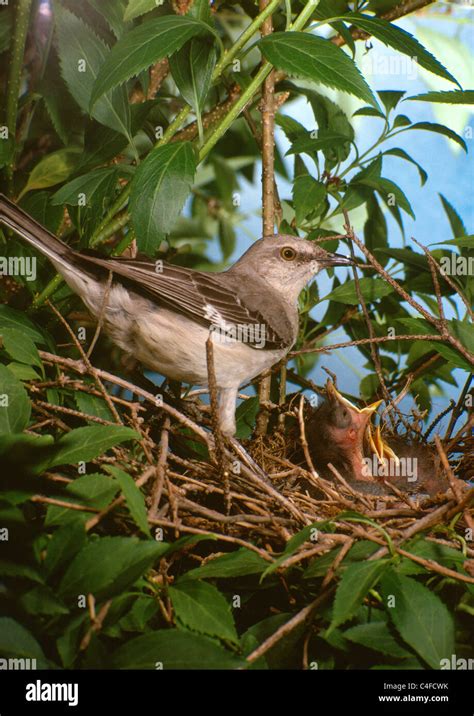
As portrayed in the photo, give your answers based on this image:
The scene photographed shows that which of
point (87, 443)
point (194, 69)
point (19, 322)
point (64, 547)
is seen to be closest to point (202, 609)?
point (64, 547)

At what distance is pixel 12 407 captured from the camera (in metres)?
1.35

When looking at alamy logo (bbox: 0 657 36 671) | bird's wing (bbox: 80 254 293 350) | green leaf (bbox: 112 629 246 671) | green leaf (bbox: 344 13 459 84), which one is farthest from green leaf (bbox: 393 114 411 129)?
alamy logo (bbox: 0 657 36 671)

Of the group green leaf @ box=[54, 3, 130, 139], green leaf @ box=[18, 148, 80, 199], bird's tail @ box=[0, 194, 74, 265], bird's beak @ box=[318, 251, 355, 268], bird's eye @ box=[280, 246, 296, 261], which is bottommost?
bird's tail @ box=[0, 194, 74, 265]

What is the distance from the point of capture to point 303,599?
1338 millimetres

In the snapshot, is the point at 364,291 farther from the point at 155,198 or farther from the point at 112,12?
the point at 112,12

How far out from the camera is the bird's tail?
1670mm

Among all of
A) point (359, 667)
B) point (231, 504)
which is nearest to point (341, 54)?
point (231, 504)

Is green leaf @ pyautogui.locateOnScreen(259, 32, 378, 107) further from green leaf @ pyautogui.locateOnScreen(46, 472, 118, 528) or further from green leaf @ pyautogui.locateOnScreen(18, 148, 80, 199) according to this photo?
green leaf @ pyautogui.locateOnScreen(46, 472, 118, 528)

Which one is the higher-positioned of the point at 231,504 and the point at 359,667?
the point at 231,504

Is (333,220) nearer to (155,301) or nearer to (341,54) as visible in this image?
(155,301)

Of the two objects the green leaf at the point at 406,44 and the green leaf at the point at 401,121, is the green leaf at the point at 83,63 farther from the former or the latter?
the green leaf at the point at 401,121

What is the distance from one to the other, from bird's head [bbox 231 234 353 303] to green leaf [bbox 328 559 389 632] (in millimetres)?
1134

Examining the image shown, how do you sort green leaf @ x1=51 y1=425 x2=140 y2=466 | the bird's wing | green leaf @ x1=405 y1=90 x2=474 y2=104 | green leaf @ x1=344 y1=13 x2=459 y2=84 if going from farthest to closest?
the bird's wing → green leaf @ x1=405 y1=90 x2=474 y2=104 → green leaf @ x1=344 y1=13 x2=459 y2=84 → green leaf @ x1=51 y1=425 x2=140 y2=466
